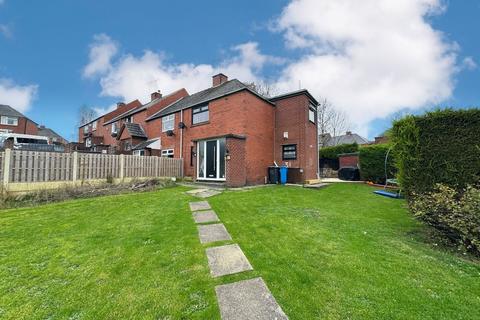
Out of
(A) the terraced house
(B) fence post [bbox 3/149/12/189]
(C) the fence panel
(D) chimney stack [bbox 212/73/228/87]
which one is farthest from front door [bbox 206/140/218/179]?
(B) fence post [bbox 3/149/12/189]

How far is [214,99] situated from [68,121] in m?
56.3

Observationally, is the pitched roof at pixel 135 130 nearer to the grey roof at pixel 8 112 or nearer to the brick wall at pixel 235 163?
the brick wall at pixel 235 163

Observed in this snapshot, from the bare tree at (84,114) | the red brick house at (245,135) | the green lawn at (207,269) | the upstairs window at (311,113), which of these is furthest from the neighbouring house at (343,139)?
the bare tree at (84,114)

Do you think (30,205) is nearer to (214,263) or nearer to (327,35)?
(214,263)

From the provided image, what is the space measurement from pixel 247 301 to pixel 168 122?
18.5m

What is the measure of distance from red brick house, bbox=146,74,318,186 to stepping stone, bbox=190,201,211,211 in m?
4.13

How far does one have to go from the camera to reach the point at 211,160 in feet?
42.5

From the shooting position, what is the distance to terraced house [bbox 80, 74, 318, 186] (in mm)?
12539

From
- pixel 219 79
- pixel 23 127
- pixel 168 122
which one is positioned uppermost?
pixel 219 79

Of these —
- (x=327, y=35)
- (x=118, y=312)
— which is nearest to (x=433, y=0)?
(x=327, y=35)

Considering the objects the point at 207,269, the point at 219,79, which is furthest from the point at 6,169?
the point at 219,79

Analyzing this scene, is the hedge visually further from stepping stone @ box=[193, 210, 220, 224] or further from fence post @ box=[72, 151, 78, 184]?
fence post @ box=[72, 151, 78, 184]

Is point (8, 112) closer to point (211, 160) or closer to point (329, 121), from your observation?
point (211, 160)

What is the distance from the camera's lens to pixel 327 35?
1225 cm
